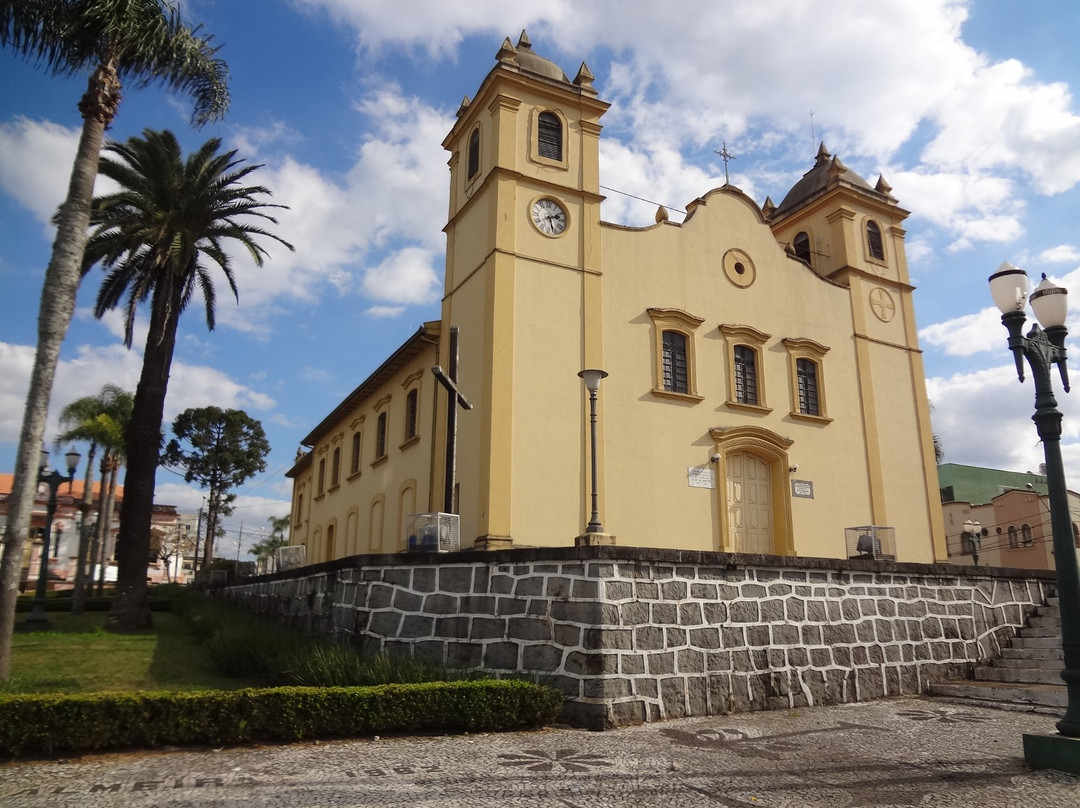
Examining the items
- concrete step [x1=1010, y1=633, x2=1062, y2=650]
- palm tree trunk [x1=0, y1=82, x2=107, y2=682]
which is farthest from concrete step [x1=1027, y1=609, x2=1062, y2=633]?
palm tree trunk [x1=0, y1=82, x2=107, y2=682]

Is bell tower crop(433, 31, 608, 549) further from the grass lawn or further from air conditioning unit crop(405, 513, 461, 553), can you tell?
the grass lawn

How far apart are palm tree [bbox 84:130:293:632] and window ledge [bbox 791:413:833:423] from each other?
13661 mm

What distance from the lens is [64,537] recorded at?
181 ft

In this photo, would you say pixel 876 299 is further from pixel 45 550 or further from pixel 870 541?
pixel 45 550

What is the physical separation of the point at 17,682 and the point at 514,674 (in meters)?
6.36

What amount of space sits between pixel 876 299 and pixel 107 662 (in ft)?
67.2

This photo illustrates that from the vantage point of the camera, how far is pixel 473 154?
19.7m

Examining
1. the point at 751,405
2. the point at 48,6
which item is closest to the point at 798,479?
the point at 751,405

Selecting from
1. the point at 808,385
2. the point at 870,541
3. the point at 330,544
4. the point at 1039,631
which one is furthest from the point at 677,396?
the point at 330,544

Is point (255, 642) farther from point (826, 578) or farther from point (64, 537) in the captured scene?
point (64, 537)

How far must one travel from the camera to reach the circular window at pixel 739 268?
2022 centimetres

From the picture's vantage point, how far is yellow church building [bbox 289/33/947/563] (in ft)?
54.3

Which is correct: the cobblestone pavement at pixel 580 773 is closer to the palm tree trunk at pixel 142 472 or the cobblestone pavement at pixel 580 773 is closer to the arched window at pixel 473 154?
the palm tree trunk at pixel 142 472

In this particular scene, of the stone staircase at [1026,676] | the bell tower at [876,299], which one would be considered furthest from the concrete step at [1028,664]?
the bell tower at [876,299]
